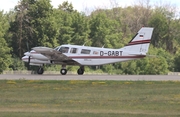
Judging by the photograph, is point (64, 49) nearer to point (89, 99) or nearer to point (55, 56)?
point (55, 56)

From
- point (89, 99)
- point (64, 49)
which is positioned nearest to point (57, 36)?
point (64, 49)

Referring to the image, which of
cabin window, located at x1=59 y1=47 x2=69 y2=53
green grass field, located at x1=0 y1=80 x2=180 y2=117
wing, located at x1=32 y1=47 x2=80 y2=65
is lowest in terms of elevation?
green grass field, located at x1=0 y1=80 x2=180 y2=117

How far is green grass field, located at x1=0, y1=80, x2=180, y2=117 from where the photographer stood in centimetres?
1921

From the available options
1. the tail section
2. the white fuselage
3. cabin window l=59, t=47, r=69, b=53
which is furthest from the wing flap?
the tail section

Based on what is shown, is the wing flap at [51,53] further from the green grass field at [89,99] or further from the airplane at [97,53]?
the green grass field at [89,99]

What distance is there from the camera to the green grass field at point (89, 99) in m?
19.2

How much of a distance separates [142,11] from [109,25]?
113ft

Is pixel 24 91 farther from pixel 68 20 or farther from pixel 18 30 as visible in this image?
pixel 68 20

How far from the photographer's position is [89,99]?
2347cm

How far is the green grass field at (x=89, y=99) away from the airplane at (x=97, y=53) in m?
10.5

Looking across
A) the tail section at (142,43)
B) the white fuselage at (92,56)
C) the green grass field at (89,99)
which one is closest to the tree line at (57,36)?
the white fuselage at (92,56)

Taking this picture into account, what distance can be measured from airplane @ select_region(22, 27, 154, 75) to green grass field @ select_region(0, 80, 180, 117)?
10.5 m

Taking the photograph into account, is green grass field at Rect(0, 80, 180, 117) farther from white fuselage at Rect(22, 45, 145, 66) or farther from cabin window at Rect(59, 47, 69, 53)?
cabin window at Rect(59, 47, 69, 53)

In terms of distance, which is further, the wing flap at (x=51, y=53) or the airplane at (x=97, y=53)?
the airplane at (x=97, y=53)
